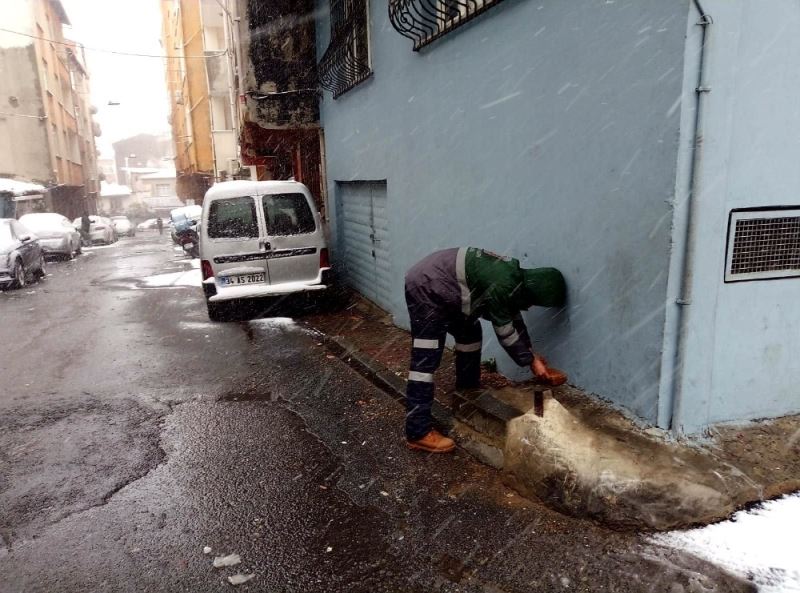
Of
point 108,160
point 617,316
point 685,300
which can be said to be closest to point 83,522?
point 617,316

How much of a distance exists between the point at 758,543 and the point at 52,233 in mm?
21374

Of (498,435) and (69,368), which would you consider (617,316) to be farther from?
(69,368)

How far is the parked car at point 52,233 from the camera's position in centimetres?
1893

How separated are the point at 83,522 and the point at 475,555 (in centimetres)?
229

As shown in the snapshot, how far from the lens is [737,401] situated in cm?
344

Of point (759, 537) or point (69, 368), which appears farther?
point (69, 368)

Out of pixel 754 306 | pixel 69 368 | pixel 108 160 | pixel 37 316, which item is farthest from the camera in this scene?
pixel 108 160

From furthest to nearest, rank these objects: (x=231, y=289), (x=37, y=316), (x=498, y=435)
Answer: (x=37, y=316) < (x=231, y=289) < (x=498, y=435)

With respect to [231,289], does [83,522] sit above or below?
below

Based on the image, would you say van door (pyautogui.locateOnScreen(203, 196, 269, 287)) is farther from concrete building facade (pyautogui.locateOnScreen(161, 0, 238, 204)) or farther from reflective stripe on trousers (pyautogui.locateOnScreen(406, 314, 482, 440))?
concrete building facade (pyautogui.locateOnScreen(161, 0, 238, 204))

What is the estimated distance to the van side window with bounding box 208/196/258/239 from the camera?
8016 mm

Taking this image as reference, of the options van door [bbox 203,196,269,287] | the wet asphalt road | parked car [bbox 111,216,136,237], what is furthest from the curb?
parked car [bbox 111,216,136,237]

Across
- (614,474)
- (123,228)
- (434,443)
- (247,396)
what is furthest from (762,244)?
(123,228)

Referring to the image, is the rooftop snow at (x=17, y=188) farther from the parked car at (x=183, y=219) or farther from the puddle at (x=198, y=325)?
the puddle at (x=198, y=325)
